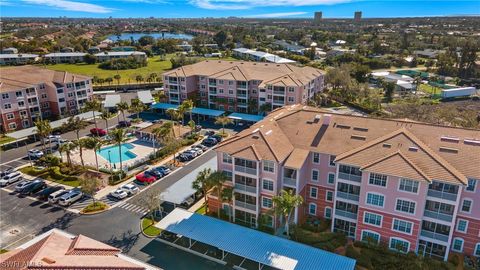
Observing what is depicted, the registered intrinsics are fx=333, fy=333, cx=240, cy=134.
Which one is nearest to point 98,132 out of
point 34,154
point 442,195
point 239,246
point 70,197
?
point 34,154

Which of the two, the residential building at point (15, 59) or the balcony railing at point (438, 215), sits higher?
the residential building at point (15, 59)

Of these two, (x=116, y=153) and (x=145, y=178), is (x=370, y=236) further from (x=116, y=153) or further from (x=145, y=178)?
(x=116, y=153)

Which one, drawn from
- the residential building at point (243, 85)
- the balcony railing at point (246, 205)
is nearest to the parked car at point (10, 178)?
the balcony railing at point (246, 205)

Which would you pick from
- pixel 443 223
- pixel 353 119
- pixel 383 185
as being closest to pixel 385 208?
pixel 383 185

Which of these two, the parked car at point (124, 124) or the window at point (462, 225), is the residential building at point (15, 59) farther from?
the window at point (462, 225)

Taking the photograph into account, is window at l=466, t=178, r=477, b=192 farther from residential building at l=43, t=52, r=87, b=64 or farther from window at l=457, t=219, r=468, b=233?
residential building at l=43, t=52, r=87, b=64

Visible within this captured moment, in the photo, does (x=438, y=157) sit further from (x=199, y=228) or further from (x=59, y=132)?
(x=59, y=132)
